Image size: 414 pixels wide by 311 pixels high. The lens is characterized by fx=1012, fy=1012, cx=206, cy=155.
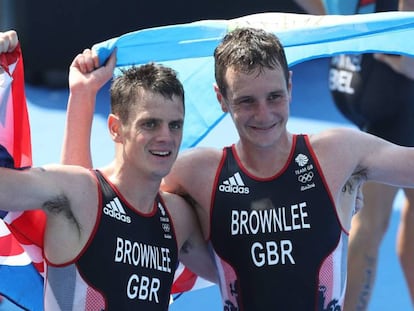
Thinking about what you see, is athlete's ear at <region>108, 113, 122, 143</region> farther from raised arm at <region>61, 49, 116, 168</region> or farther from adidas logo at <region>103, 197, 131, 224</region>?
raised arm at <region>61, 49, 116, 168</region>

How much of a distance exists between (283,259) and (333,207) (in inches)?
10.2

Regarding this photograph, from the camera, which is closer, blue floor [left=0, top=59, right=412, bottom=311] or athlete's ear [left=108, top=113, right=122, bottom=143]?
athlete's ear [left=108, top=113, right=122, bottom=143]

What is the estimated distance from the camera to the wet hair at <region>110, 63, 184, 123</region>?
3453mm

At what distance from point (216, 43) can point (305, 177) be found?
2.62ft

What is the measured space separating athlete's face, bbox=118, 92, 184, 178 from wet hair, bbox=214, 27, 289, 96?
225 millimetres

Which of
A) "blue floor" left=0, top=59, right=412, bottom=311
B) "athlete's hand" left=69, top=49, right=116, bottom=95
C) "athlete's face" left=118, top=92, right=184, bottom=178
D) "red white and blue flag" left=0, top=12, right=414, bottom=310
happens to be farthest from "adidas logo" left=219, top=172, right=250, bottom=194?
"blue floor" left=0, top=59, right=412, bottom=311

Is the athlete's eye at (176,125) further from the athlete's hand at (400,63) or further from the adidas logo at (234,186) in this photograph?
the athlete's hand at (400,63)

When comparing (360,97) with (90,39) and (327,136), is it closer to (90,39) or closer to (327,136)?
(327,136)

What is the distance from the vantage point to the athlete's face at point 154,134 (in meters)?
3.38

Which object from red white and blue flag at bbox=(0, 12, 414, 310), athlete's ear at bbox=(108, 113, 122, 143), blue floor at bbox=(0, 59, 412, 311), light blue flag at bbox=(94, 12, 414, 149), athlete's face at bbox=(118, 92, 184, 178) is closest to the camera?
athlete's face at bbox=(118, 92, 184, 178)

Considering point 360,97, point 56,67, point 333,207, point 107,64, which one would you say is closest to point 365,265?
point 360,97

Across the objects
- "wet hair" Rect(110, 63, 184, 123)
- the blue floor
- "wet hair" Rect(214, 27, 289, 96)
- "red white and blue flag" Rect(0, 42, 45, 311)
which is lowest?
Answer: the blue floor

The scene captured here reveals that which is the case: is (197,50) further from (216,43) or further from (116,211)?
(116,211)

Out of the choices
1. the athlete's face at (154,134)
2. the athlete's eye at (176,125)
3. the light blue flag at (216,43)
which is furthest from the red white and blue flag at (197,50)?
the athlete's eye at (176,125)
